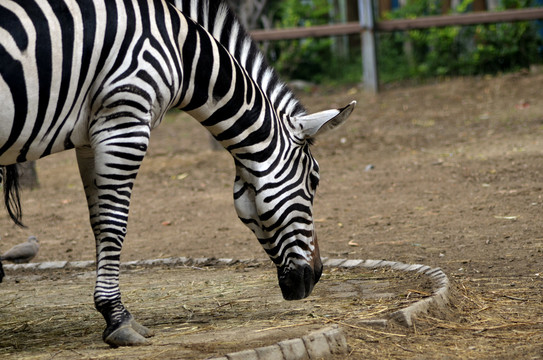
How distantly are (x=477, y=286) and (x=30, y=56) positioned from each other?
3.05 metres

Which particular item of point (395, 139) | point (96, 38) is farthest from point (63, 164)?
point (96, 38)

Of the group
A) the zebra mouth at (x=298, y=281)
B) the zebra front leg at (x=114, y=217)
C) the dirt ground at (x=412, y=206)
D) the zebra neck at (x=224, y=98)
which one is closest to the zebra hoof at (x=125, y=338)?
the zebra front leg at (x=114, y=217)

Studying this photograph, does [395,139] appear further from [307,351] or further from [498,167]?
[307,351]

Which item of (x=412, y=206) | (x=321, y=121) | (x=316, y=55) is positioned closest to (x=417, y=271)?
(x=321, y=121)

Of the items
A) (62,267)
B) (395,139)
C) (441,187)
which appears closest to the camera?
(62,267)

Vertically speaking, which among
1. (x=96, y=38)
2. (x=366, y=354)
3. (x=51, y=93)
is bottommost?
(x=366, y=354)

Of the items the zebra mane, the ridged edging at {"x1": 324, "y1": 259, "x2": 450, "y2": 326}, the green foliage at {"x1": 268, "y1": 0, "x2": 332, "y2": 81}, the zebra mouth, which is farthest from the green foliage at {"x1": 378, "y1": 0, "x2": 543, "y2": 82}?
the zebra mouth

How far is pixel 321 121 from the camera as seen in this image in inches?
175

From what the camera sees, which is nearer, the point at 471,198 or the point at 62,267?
the point at 62,267

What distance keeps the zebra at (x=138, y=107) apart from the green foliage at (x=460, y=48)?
11.2 meters

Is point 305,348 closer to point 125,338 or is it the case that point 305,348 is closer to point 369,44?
point 125,338

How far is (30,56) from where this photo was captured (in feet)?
12.0

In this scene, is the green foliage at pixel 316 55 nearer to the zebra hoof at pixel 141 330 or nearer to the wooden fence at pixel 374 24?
the wooden fence at pixel 374 24

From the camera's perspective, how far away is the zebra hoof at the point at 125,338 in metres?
3.90
